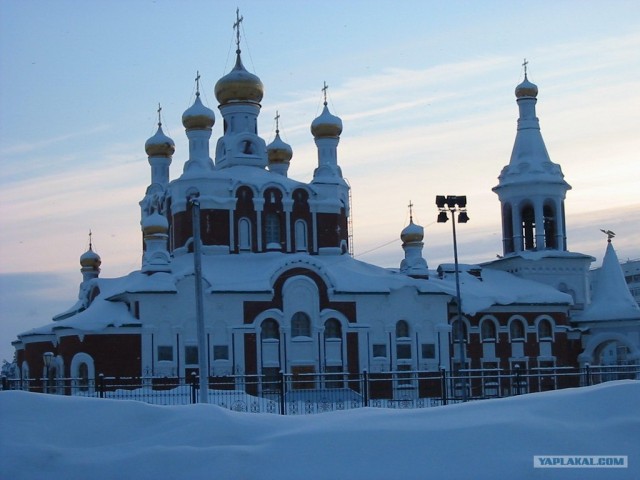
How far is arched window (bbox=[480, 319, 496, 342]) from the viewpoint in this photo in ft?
132

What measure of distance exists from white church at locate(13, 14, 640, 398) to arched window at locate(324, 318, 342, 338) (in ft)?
0.16

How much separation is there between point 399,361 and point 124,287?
9555 millimetres

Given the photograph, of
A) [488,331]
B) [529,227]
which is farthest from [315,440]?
[529,227]

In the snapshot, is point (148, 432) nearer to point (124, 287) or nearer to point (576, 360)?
point (124, 287)

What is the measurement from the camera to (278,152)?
42281 mm

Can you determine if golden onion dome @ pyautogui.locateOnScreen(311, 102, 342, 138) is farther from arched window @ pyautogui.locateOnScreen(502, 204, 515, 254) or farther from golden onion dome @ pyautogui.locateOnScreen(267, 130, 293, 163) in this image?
arched window @ pyautogui.locateOnScreen(502, 204, 515, 254)

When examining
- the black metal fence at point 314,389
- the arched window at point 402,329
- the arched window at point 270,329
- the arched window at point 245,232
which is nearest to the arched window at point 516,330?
the black metal fence at point 314,389

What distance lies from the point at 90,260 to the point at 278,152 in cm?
907

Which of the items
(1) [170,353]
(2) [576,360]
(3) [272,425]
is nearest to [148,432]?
(3) [272,425]

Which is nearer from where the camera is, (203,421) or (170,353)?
(203,421)

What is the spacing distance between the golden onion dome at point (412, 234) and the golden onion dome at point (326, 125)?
14.6ft

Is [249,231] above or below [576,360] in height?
above

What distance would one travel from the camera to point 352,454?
384 inches

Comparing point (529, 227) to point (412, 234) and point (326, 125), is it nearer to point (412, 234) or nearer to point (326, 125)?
point (412, 234)
